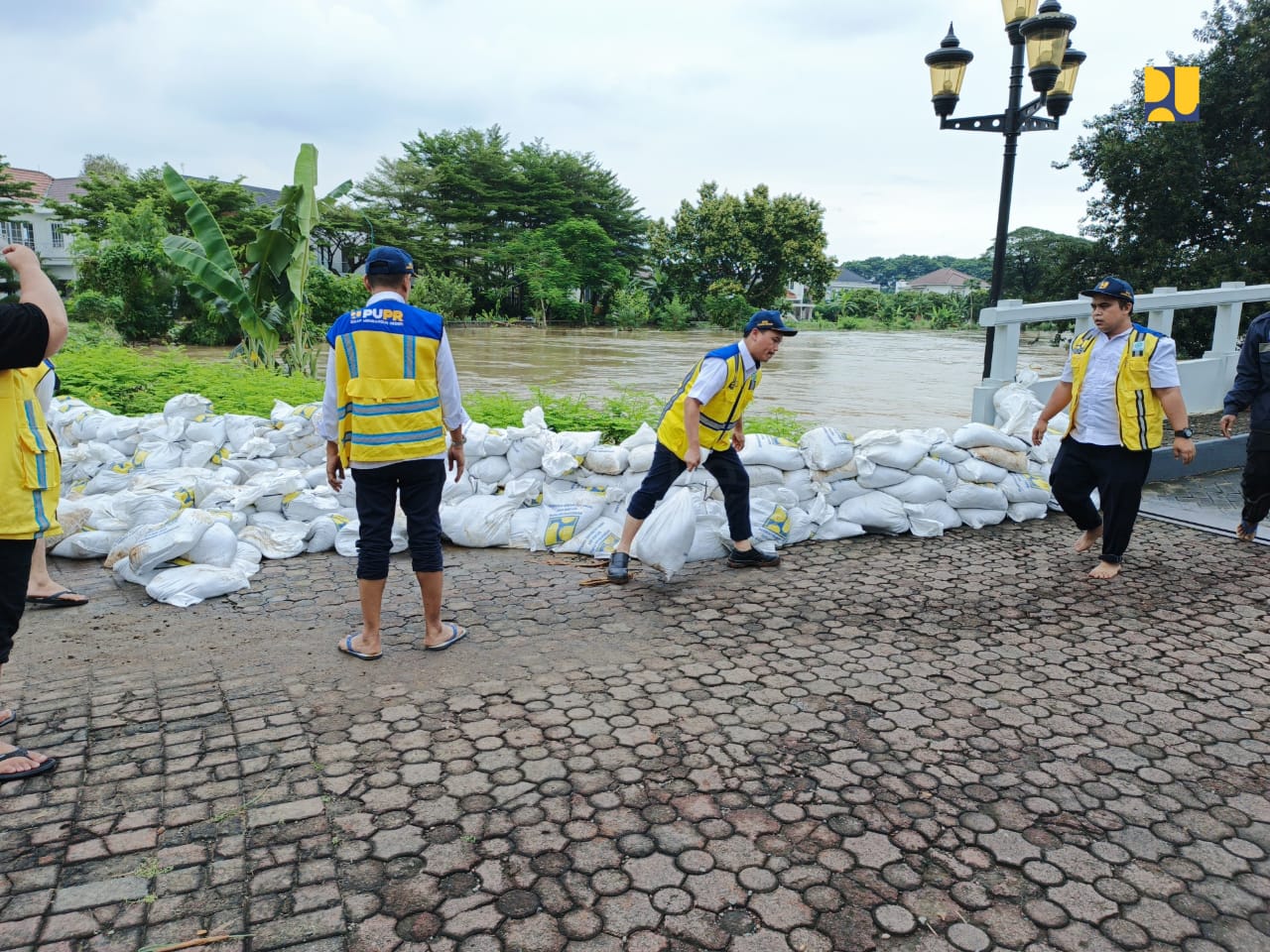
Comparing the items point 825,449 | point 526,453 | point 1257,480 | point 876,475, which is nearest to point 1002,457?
point 876,475

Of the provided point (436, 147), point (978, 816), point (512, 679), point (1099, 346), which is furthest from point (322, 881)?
point (436, 147)

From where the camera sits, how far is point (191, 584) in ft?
14.6

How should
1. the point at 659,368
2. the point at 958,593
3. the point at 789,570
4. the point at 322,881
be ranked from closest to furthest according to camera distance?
1. the point at 322,881
2. the point at 958,593
3. the point at 789,570
4. the point at 659,368

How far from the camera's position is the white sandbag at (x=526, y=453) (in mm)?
5695

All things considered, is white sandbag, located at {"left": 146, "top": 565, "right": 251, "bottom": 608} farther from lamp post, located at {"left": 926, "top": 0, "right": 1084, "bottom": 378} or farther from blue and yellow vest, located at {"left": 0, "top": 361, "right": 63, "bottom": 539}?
lamp post, located at {"left": 926, "top": 0, "right": 1084, "bottom": 378}

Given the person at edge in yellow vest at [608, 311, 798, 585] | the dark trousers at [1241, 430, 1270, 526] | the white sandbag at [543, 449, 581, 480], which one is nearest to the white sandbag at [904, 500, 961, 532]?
the person at edge in yellow vest at [608, 311, 798, 585]

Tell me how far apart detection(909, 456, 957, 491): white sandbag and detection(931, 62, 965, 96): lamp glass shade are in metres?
5.02

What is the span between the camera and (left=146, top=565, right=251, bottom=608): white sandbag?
14.4 feet

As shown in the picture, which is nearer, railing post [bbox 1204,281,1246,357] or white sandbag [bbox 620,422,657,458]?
white sandbag [bbox 620,422,657,458]

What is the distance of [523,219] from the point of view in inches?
1716

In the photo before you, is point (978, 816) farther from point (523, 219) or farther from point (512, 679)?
point (523, 219)

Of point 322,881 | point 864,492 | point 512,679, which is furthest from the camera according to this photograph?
point 864,492

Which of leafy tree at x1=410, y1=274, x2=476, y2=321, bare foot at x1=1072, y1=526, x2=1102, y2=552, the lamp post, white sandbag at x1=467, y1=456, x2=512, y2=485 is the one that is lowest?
bare foot at x1=1072, y1=526, x2=1102, y2=552

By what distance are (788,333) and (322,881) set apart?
11.3ft
